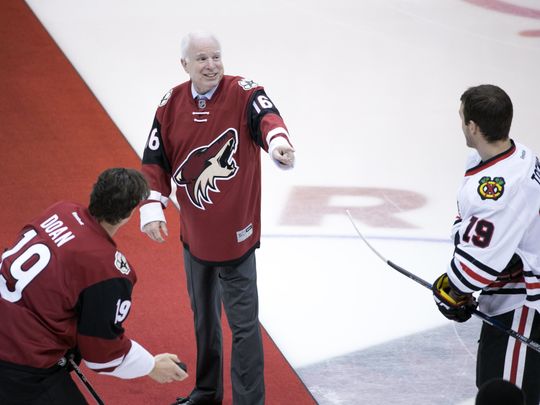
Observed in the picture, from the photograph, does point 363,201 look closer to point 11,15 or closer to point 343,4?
point 343,4

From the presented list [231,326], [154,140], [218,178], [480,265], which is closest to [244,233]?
[218,178]

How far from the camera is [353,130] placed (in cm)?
591

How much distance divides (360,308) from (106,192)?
1.89 meters

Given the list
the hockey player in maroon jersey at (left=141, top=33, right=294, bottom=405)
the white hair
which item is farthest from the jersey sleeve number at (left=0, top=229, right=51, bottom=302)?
the white hair

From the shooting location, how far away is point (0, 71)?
6465 mm

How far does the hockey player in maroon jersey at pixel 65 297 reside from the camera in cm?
246

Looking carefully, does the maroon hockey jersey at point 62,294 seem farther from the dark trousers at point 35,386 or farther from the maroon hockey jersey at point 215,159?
the maroon hockey jersey at point 215,159

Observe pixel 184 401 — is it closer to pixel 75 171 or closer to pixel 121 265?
pixel 121 265

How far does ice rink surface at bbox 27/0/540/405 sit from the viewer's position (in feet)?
12.8

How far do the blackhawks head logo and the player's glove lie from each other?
0.34m

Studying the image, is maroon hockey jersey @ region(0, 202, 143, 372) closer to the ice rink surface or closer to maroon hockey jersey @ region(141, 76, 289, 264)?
maroon hockey jersey @ region(141, 76, 289, 264)

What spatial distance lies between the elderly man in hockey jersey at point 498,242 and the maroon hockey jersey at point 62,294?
37.7 inches

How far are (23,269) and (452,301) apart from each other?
1254mm

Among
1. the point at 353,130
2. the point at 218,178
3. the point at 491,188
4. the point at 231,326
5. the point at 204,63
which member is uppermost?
the point at 204,63
